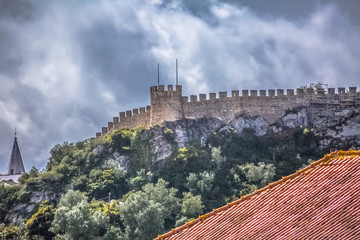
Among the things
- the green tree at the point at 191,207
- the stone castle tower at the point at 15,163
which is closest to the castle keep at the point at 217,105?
the green tree at the point at 191,207

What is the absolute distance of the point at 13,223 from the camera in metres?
64.3

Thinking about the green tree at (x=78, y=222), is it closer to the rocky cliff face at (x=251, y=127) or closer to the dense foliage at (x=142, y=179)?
the dense foliage at (x=142, y=179)

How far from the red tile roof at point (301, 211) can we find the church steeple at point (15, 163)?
244 feet

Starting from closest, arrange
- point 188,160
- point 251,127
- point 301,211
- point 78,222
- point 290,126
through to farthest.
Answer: point 301,211 < point 78,222 < point 188,160 < point 251,127 < point 290,126

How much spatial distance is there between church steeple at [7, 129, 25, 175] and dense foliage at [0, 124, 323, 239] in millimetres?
17412

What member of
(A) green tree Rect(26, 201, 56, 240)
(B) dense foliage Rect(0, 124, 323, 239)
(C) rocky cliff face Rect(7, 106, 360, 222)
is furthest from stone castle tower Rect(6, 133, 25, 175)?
(A) green tree Rect(26, 201, 56, 240)

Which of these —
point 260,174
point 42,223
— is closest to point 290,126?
point 260,174

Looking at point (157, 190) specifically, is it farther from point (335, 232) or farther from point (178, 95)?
point (335, 232)

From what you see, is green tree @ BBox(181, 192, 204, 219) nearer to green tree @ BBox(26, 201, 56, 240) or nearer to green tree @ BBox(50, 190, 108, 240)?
green tree @ BBox(50, 190, 108, 240)

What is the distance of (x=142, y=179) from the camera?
64.4 meters

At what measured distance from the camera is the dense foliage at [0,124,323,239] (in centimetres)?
5709

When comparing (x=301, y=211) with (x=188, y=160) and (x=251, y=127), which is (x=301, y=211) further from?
(x=251, y=127)

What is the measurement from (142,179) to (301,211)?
165 ft

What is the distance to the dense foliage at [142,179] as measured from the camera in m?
57.1
